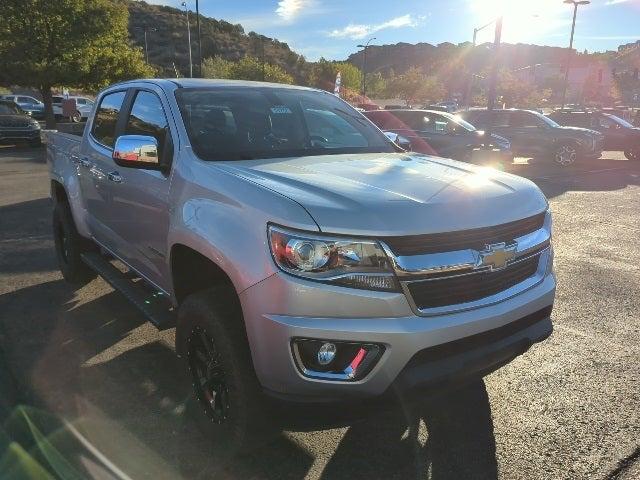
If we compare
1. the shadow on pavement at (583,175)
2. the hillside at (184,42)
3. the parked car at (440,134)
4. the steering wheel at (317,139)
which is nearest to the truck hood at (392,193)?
the steering wheel at (317,139)

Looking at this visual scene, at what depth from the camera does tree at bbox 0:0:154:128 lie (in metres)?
20.4

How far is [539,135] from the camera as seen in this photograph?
17.3m

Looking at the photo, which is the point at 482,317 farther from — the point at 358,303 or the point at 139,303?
the point at 139,303

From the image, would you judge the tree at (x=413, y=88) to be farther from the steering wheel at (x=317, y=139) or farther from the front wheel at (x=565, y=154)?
the steering wheel at (x=317, y=139)

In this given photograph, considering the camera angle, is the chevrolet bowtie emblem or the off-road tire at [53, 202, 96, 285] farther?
the off-road tire at [53, 202, 96, 285]

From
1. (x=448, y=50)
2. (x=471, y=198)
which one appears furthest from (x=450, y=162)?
(x=448, y=50)

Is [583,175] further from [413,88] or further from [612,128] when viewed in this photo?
[413,88]

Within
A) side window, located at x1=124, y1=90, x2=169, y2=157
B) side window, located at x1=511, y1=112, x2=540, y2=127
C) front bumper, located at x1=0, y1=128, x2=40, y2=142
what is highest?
side window, located at x1=124, y1=90, x2=169, y2=157

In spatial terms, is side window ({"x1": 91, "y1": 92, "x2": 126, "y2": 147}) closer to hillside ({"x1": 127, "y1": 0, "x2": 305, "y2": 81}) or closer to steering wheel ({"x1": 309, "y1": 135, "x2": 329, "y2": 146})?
steering wheel ({"x1": 309, "y1": 135, "x2": 329, "y2": 146})

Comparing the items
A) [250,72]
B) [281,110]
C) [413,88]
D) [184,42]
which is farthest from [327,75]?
[281,110]

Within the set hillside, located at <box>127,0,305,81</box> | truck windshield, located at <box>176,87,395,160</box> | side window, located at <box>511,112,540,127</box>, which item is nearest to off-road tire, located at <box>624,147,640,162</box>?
side window, located at <box>511,112,540,127</box>

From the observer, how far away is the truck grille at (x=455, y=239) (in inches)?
91.2

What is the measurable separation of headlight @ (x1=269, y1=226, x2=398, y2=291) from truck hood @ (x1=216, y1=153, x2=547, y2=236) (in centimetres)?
6

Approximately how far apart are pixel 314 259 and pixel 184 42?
414 feet
